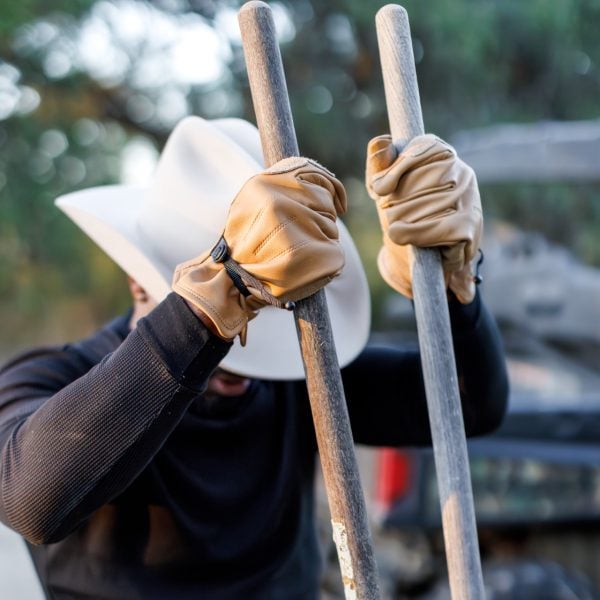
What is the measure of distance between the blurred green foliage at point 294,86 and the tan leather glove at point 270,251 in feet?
19.5

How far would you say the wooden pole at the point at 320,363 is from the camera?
145 cm

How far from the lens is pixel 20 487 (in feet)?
4.88

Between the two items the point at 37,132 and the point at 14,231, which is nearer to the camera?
the point at 37,132

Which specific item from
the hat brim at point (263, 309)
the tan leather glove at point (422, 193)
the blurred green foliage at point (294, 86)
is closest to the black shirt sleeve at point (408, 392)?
the hat brim at point (263, 309)

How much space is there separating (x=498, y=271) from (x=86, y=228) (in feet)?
10.1

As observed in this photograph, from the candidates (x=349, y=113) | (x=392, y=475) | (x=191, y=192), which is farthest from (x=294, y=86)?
(x=191, y=192)

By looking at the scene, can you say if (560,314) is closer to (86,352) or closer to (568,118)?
(86,352)

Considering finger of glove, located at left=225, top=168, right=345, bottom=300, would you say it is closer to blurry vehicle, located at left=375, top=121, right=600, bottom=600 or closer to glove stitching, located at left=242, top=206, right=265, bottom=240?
glove stitching, located at left=242, top=206, right=265, bottom=240

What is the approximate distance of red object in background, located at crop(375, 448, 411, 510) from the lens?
133 inches

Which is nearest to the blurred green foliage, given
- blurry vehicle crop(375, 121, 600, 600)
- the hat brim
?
blurry vehicle crop(375, 121, 600, 600)

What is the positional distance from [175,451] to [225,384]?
17 cm

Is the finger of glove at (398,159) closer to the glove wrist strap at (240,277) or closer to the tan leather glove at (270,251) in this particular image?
the tan leather glove at (270,251)

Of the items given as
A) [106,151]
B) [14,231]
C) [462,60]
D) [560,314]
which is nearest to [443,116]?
[462,60]

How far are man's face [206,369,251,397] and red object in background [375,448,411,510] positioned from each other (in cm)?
148
